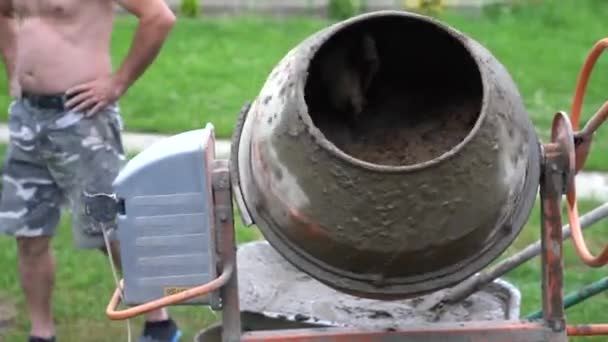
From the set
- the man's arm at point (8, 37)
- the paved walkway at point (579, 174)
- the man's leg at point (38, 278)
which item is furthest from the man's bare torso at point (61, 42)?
the paved walkway at point (579, 174)

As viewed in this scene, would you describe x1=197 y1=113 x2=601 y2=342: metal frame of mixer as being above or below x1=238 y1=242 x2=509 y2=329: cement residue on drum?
above

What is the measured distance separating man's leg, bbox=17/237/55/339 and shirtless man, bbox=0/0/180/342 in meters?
0.07

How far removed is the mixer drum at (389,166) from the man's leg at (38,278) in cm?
148

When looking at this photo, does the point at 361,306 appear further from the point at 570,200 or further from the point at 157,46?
Result: the point at 157,46

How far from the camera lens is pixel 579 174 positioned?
6465 mm

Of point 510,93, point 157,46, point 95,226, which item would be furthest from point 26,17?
point 510,93

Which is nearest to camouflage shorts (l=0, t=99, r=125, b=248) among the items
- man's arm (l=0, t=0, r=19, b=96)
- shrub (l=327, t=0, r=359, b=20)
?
man's arm (l=0, t=0, r=19, b=96)

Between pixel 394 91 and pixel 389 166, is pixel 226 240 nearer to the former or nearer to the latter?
pixel 389 166

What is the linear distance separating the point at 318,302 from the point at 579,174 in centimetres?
307

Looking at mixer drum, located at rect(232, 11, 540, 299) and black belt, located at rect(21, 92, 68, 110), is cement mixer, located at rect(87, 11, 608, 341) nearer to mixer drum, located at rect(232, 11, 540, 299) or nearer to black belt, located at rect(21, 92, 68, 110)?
mixer drum, located at rect(232, 11, 540, 299)

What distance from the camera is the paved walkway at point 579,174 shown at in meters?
6.22

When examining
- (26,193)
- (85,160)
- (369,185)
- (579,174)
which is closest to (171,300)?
(369,185)

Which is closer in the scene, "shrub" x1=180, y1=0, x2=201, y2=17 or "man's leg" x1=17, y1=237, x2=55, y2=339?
"man's leg" x1=17, y1=237, x2=55, y2=339

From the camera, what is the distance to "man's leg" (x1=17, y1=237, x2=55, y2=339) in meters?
4.38
